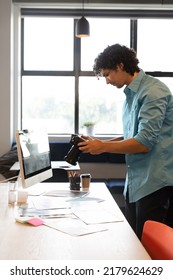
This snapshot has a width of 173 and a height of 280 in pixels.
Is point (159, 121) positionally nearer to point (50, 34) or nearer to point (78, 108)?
point (78, 108)

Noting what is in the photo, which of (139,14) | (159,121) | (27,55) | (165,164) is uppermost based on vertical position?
(139,14)

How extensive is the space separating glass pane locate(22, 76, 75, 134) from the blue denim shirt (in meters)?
3.01

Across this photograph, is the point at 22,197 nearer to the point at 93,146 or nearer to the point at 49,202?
the point at 49,202

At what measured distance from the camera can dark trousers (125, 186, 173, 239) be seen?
1.88 meters

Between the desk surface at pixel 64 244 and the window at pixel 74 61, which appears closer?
the desk surface at pixel 64 244

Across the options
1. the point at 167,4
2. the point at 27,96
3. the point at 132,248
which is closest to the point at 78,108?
the point at 27,96

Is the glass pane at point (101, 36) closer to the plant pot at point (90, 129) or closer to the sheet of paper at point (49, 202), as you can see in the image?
the plant pot at point (90, 129)

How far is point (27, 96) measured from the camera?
4988 millimetres

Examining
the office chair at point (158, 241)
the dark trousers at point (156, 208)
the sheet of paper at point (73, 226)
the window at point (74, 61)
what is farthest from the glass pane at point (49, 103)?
the office chair at point (158, 241)

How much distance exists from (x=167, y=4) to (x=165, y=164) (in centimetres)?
341

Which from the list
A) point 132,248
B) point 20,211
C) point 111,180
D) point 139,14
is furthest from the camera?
point 139,14

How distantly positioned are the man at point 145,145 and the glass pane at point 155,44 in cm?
300

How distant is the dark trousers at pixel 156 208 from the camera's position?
1.88 meters

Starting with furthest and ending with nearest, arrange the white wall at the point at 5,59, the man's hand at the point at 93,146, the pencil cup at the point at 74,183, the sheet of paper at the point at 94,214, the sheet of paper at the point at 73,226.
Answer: the white wall at the point at 5,59 → the pencil cup at the point at 74,183 → the man's hand at the point at 93,146 → the sheet of paper at the point at 94,214 → the sheet of paper at the point at 73,226
